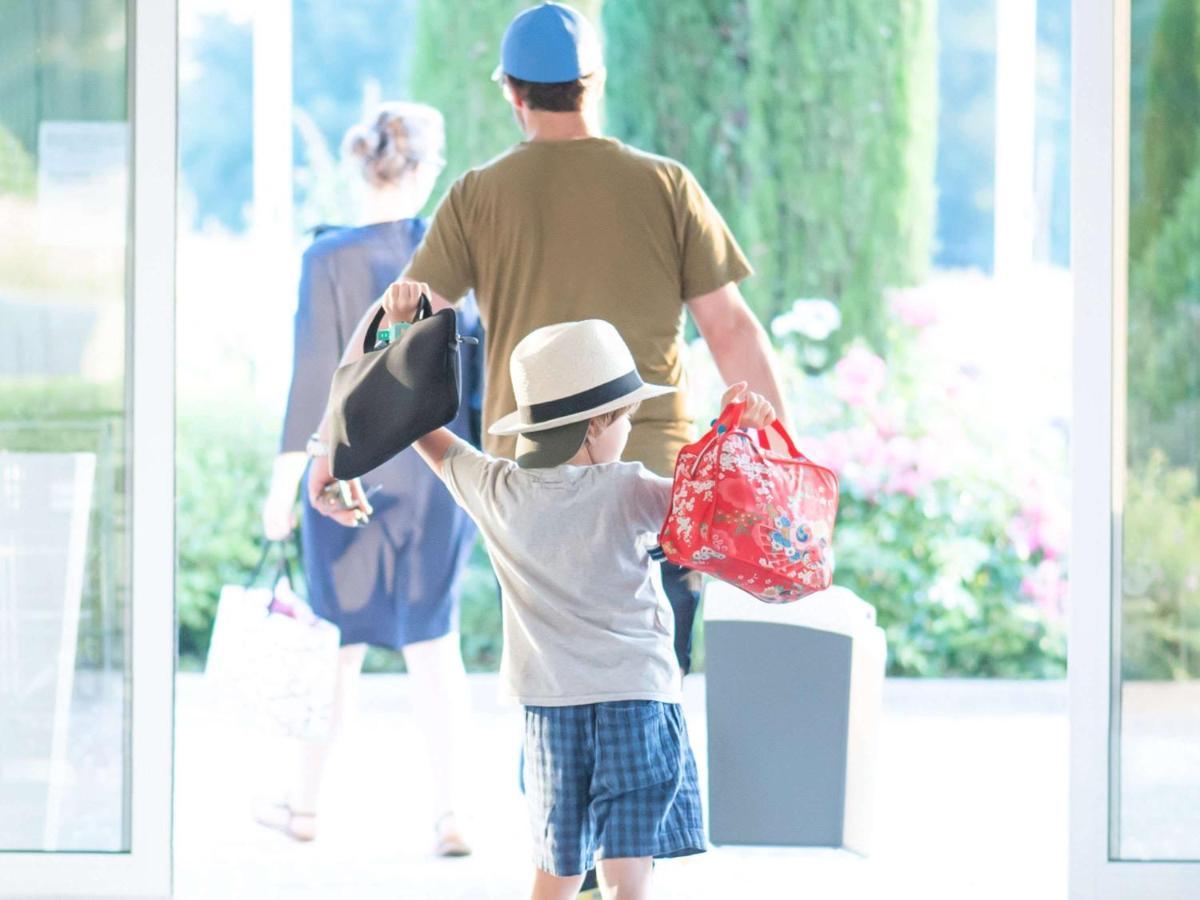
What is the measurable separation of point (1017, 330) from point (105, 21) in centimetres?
407

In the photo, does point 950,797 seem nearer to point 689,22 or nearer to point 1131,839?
point 1131,839

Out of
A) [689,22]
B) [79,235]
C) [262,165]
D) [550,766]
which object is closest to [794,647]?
[550,766]

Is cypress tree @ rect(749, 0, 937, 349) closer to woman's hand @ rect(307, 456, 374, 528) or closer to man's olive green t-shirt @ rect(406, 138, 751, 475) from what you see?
man's olive green t-shirt @ rect(406, 138, 751, 475)

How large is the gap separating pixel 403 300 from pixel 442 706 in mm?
1461

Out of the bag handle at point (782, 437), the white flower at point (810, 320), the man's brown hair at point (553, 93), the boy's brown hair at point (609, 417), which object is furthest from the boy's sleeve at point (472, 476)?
the white flower at point (810, 320)

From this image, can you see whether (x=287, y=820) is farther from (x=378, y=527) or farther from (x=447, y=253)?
(x=447, y=253)

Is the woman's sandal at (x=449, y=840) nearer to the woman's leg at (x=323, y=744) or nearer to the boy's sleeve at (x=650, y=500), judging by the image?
the woman's leg at (x=323, y=744)

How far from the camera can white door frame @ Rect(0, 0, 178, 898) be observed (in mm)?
3031

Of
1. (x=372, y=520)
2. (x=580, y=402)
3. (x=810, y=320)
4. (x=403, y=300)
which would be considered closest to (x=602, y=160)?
(x=403, y=300)

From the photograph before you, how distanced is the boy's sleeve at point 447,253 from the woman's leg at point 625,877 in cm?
100

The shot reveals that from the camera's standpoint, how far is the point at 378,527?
3791mm

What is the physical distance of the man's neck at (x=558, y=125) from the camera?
9.27 ft

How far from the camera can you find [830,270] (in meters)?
6.00

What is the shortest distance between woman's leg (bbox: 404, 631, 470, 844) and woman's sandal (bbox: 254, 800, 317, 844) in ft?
0.92
